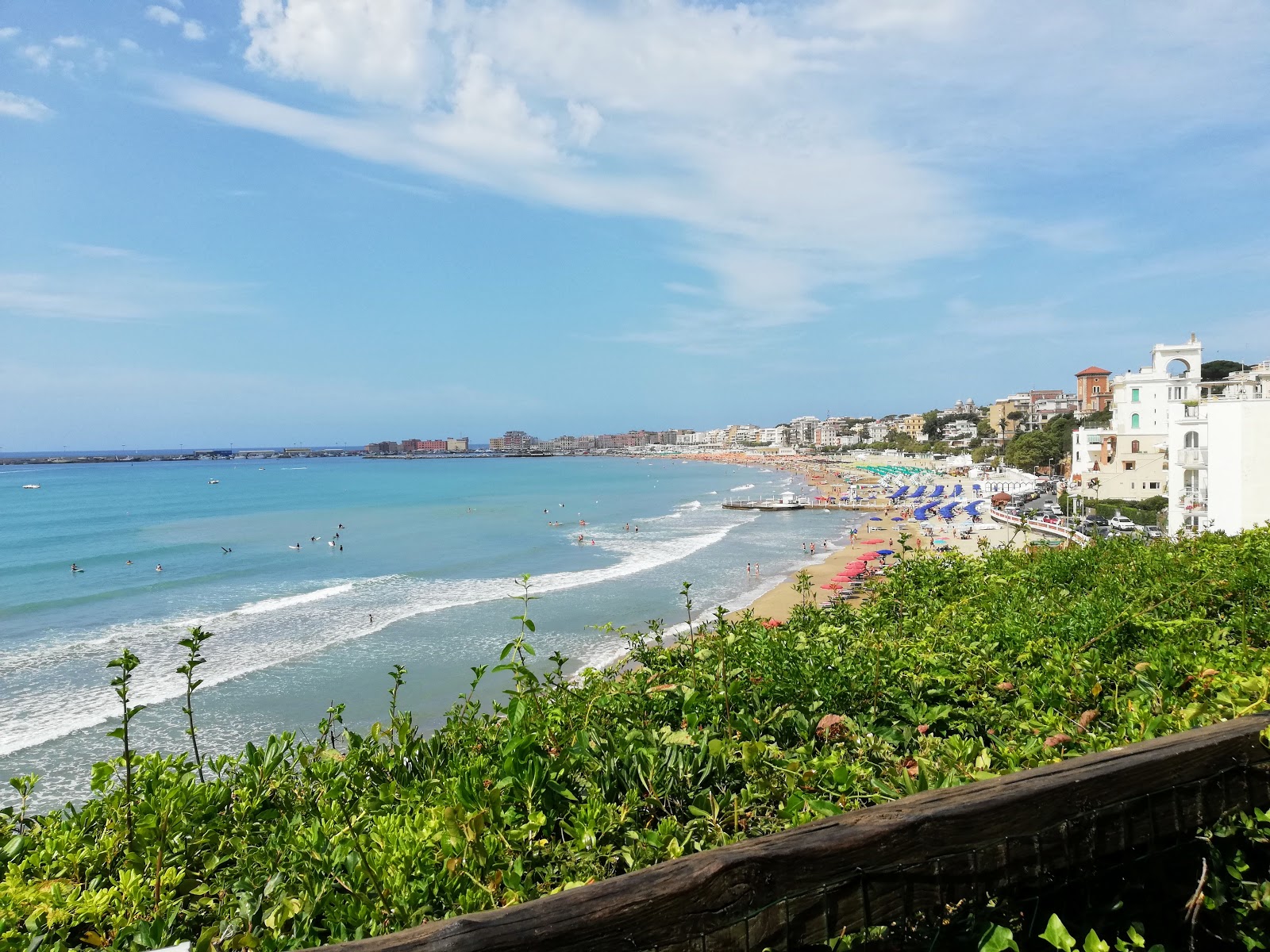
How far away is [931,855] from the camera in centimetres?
155

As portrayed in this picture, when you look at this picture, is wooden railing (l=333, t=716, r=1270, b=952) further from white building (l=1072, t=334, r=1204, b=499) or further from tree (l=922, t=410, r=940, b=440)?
tree (l=922, t=410, r=940, b=440)

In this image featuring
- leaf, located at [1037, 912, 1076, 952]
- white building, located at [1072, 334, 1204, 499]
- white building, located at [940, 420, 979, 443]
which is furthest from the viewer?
white building, located at [940, 420, 979, 443]

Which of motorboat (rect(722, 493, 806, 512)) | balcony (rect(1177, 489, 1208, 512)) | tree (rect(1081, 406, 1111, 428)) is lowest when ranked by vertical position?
motorboat (rect(722, 493, 806, 512))

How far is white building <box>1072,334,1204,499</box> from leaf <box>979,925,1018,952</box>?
4141 centimetres

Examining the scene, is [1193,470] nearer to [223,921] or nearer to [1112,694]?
[1112,694]

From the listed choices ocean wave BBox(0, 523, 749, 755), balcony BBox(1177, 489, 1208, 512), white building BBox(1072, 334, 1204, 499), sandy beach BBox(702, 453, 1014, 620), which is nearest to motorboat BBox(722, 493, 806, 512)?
sandy beach BBox(702, 453, 1014, 620)

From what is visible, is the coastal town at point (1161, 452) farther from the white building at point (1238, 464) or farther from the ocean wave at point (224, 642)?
the ocean wave at point (224, 642)

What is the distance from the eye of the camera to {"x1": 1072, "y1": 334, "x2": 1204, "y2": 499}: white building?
3756 cm

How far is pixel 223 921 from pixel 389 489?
94.2 meters

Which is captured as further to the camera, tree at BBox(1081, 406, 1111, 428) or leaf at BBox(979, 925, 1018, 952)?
tree at BBox(1081, 406, 1111, 428)

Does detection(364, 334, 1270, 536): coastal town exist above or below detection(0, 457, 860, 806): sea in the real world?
above

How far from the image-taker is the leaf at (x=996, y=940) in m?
1.59

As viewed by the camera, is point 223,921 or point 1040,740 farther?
point 1040,740

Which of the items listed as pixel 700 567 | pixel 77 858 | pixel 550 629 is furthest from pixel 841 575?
pixel 77 858
